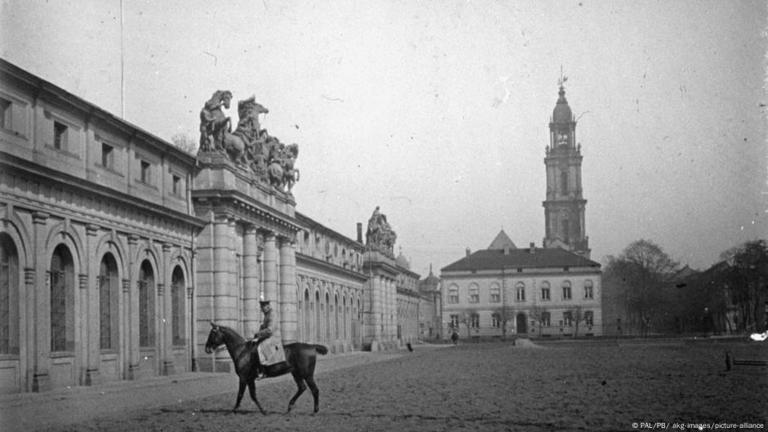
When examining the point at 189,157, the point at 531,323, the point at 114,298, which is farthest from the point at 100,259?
the point at 531,323

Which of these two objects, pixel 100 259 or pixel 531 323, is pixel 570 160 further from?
pixel 100 259

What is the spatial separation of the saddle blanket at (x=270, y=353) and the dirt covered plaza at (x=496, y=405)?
3.52ft

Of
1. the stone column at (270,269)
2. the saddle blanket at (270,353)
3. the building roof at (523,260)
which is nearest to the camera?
the saddle blanket at (270,353)

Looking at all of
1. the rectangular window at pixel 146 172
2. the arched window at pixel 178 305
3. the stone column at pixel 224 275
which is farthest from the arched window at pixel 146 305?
the stone column at pixel 224 275

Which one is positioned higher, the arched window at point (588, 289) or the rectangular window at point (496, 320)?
the arched window at point (588, 289)

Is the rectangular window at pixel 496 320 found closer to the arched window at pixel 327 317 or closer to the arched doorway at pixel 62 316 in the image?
the arched window at pixel 327 317

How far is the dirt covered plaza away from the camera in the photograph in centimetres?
1714

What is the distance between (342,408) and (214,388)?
8463 millimetres

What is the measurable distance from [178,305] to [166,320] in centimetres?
215

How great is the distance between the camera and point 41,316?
25625 millimetres

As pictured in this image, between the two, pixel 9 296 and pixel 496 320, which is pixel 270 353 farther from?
pixel 496 320

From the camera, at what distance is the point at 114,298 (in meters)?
30.8

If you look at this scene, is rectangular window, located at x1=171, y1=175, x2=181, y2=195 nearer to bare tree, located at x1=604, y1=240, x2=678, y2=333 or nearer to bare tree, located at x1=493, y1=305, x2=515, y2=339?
bare tree, located at x1=604, y1=240, x2=678, y2=333

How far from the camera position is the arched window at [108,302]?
30.1 meters
